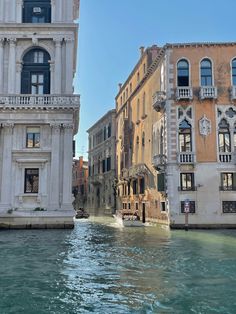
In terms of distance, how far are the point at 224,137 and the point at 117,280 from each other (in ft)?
62.4

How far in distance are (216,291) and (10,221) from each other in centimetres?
1761

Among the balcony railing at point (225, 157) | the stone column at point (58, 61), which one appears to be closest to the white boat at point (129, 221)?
the balcony railing at point (225, 157)

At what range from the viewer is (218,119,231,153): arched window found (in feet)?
86.2

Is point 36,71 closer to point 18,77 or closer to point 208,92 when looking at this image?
point 18,77

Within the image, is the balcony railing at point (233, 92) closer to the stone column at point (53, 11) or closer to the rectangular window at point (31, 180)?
the stone column at point (53, 11)

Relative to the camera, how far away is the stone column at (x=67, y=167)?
2386cm

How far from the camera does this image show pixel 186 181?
26.3m

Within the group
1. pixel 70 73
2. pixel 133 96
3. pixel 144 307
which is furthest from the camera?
pixel 133 96

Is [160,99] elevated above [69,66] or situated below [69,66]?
below

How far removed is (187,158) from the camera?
26219 mm

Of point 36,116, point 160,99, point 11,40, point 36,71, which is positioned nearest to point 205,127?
point 160,99

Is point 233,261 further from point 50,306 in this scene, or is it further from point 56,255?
point 50,306

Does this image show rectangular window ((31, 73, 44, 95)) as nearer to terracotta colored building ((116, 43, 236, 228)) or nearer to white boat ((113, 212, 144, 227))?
terracotta colored building ((116, 43, 236, 228))

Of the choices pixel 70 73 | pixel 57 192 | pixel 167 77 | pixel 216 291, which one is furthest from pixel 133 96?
pixel 216 291
